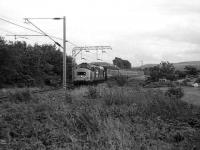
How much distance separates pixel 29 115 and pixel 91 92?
10984mm

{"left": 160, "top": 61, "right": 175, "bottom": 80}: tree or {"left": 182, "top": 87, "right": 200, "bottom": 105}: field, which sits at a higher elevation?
{"left": 160, "top": 61, "right": 175, "bottom": 80}: tree

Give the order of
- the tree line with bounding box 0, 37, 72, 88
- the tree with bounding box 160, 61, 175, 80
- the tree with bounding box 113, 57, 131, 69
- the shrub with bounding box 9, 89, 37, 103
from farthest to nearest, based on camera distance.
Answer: the tree with bounding box 113, 57, 131, 69
the tree with bounding box 160, 61, 175, 80
the tree line with bounding box 0, 37, 72, 88
the shrub with bounding box 9, 89, 37, 103

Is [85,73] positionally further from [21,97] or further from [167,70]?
[21,97]

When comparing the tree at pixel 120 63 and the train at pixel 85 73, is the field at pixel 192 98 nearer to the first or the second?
the train at pixel 85 73

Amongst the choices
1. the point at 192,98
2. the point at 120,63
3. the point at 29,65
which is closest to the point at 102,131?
the point at 192,98

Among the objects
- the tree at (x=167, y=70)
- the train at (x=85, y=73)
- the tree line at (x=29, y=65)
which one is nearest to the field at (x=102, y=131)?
the tree line at (x=29, y=65)

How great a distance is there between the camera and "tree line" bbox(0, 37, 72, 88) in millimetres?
44312

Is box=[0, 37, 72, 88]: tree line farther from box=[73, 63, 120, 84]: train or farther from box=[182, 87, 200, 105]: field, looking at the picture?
box=[182, 87, 200, 105]: field

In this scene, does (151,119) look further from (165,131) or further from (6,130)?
(6,130)

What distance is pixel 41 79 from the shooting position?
5450 centimetres

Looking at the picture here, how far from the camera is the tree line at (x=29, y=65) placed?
4431cm

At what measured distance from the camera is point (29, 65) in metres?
52.7

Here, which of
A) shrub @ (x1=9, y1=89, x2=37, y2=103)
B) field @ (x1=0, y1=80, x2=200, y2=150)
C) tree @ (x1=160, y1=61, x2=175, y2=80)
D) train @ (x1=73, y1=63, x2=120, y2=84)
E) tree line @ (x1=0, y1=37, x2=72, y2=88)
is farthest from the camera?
tree @ (x1=160, y1=61, x2=175, y2=80)

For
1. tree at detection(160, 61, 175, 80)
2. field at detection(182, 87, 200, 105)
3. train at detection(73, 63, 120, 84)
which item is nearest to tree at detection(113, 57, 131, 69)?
tree at detection(160, 61, 175, 80)
